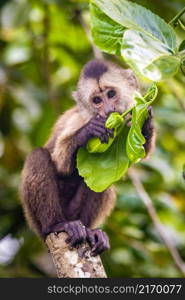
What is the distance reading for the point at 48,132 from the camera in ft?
23.3

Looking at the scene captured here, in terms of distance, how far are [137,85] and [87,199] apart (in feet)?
3.82

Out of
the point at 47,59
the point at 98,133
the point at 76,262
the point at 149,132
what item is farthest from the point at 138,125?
the point at 47,59

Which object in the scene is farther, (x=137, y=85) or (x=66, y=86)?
(x=66, y=86)

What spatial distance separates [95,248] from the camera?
14.1 ft

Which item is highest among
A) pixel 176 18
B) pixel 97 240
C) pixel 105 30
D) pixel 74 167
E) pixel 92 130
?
pixel 105 30

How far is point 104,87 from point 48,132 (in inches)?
72.8

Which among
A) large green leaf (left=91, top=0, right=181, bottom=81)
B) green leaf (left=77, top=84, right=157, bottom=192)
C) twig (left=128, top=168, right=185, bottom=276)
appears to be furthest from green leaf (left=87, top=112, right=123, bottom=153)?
twig (left=128, top=168, right=185, bottom=276)

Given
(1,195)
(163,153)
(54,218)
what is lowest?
(163,153)

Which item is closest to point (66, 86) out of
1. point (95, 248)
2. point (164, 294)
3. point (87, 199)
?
point (87, 199)

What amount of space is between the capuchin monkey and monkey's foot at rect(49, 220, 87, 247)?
0.5 inches

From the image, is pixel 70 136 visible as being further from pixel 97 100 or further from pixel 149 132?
pixel 149 132

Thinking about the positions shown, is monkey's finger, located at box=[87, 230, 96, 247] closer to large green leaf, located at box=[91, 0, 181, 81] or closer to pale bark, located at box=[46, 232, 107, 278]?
pale bark, located at box=[46, 232, 107, 278]

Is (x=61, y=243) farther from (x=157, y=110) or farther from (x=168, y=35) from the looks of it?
(x=157, y=110)

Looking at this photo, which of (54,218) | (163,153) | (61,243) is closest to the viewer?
(61,243)
